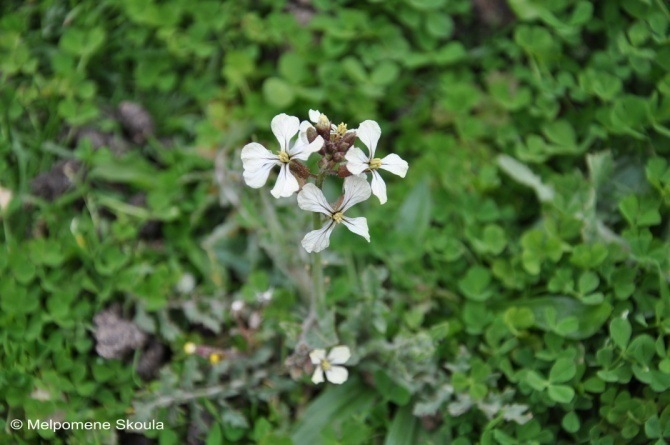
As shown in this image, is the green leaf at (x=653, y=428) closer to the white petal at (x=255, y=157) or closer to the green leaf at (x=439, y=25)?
the white petal at (x=255, y=157)

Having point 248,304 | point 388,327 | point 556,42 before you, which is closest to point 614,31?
point 556,42

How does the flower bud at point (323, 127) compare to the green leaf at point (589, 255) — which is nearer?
the flower bud at point (323, 127)

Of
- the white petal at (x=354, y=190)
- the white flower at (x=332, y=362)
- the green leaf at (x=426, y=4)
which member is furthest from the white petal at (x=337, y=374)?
the green leaf at (x=426, y=4)

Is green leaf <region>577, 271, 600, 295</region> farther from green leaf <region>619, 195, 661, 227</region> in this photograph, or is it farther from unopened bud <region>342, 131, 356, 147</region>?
unopened bud <region>342, 131, 356, 147</region>

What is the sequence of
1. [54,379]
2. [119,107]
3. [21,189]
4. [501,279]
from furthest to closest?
[119,107], [21,189], [501,279], [54,379]

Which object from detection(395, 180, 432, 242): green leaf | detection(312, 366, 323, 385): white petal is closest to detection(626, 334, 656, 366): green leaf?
detection(395, 180, 432, 242): green leaf

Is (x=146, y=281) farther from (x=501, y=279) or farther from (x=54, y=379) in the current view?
(x=501, y=279)
